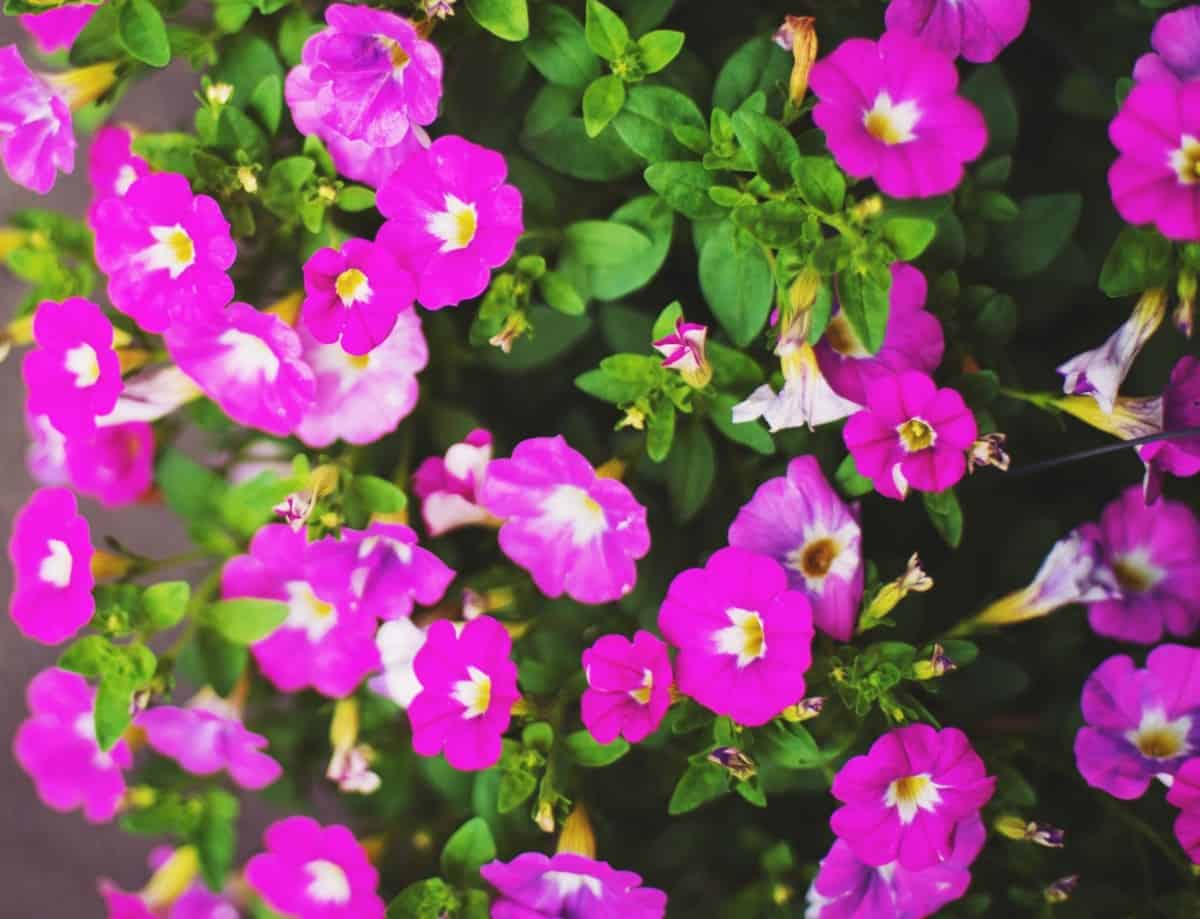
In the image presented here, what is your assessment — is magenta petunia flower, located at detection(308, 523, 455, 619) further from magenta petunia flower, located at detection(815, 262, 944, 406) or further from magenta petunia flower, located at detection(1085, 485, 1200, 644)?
magenta petunia flower, located at detection(1085, 485, 1200, 644)

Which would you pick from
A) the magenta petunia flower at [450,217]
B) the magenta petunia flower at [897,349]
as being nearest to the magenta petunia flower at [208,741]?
the magenta petunia flower at [450,217]

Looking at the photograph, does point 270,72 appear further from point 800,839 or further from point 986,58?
point 800,839

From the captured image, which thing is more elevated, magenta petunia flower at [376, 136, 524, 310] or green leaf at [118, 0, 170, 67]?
green leaf at [118, 0, 170, 67]

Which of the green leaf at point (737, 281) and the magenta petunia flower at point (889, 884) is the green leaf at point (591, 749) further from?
the green leaf at point (737, 281)

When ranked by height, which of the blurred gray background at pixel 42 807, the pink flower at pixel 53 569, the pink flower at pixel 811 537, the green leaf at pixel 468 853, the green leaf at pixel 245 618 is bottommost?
the blurred gray background at pixel 42 807

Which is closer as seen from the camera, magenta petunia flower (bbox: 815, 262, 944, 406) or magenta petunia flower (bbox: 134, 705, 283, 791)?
magenta petunia flower (bbox: 815, 262, 944, 406)

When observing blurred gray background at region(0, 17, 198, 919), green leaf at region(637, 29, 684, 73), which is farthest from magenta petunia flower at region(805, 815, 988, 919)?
blurred gray background at region(0, 17, 198, 919)
